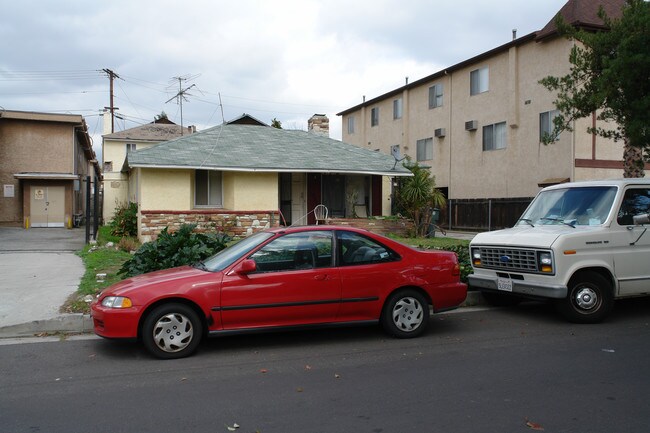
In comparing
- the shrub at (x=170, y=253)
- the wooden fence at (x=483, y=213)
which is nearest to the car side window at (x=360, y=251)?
the shrub at (x=170, y=253)

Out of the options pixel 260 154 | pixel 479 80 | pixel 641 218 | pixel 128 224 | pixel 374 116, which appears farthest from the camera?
pixel 374 116

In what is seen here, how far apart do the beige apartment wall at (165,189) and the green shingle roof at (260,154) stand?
535 millimetres

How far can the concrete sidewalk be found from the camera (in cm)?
729

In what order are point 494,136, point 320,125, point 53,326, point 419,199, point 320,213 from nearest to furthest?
point 53,326 → point 419,199 → point 320,213 → point 320,125 → point 494,136

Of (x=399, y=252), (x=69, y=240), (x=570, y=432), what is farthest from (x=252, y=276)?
(x=69, y=240)

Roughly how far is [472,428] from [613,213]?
5019 mm

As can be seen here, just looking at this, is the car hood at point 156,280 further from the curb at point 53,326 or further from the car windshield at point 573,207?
the car windshield at point 573,207

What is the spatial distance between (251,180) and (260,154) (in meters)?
1.30

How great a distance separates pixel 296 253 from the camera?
664cm

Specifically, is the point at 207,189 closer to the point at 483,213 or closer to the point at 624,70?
the point at 624,70

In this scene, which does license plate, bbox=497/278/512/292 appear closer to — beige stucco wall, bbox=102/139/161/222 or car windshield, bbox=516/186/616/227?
car windshield, bbox=516/186/616/227

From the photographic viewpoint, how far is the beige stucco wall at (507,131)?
22.1 metres

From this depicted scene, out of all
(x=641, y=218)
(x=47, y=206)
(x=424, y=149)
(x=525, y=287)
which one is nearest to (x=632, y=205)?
(x=641, y=218)

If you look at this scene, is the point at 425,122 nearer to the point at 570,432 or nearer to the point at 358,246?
the point at 358,246
